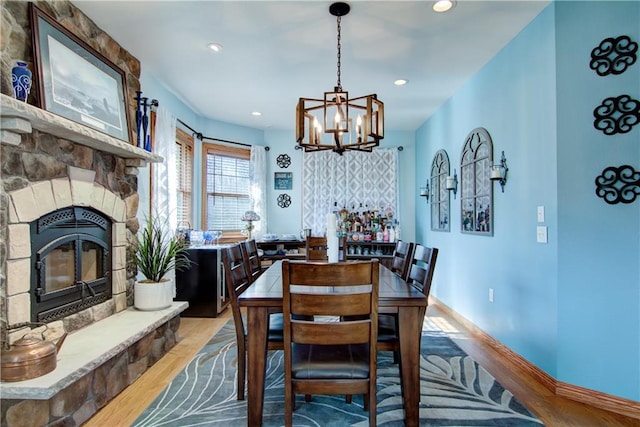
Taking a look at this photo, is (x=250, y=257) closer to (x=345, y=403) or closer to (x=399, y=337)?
(x=345, y=403)

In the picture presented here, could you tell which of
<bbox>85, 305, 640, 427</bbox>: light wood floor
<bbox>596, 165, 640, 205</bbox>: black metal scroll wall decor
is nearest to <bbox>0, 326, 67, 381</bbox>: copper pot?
<bbox>85, 305, 640, 427</bbox>: light wood floor

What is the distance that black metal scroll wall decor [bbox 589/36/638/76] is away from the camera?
208cm

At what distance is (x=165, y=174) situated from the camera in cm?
370

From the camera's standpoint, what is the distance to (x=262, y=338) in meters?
1.82

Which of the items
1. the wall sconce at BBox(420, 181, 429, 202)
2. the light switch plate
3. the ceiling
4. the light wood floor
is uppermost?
the ceiling

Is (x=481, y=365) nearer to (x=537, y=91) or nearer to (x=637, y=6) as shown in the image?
(x=537, y=91)

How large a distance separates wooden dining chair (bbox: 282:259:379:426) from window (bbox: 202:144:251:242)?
3.73m

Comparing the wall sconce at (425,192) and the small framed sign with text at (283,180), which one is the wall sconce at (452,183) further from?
the small framed sign with text at (283,180)

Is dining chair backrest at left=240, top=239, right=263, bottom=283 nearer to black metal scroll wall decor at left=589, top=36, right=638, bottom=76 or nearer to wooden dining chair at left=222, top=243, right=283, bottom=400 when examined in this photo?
wooden dining chair at left=222, top=243, right=283, bottom=400

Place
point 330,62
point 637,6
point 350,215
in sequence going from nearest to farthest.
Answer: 1. point 637,6
2. point 330,62
3. point 350,215

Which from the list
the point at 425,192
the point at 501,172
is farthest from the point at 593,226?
the point at 425,192

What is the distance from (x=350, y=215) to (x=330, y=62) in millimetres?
2824

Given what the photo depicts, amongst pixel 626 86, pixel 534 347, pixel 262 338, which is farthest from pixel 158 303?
pixel 626 86

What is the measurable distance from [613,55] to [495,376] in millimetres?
2303
